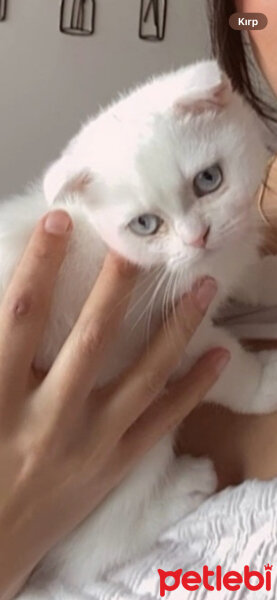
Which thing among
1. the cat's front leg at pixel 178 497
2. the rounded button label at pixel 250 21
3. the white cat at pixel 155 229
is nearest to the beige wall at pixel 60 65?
the rounded button label at pixel 250 21

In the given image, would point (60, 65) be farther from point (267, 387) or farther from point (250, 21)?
point (267, 387)

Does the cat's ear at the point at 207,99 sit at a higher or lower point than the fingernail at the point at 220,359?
higher

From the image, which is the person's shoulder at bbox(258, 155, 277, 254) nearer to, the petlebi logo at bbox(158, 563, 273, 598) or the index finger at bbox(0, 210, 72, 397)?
the index finger at bbox(0, 210, 72, 397)

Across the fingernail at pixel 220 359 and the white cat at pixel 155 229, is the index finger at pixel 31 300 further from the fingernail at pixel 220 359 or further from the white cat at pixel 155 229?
the fingernail at pixel 220 359

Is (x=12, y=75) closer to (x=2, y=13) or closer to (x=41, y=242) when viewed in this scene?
(x=2, y=13)

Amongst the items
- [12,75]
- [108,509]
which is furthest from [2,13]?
[108,509]

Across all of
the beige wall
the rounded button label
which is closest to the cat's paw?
the rounded button label

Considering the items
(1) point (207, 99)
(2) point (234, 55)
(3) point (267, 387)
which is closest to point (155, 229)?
(1) point (207, 99)

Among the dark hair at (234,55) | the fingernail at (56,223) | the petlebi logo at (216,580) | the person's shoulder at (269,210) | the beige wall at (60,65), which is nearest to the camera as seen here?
the petlebi logo at (216,580)
